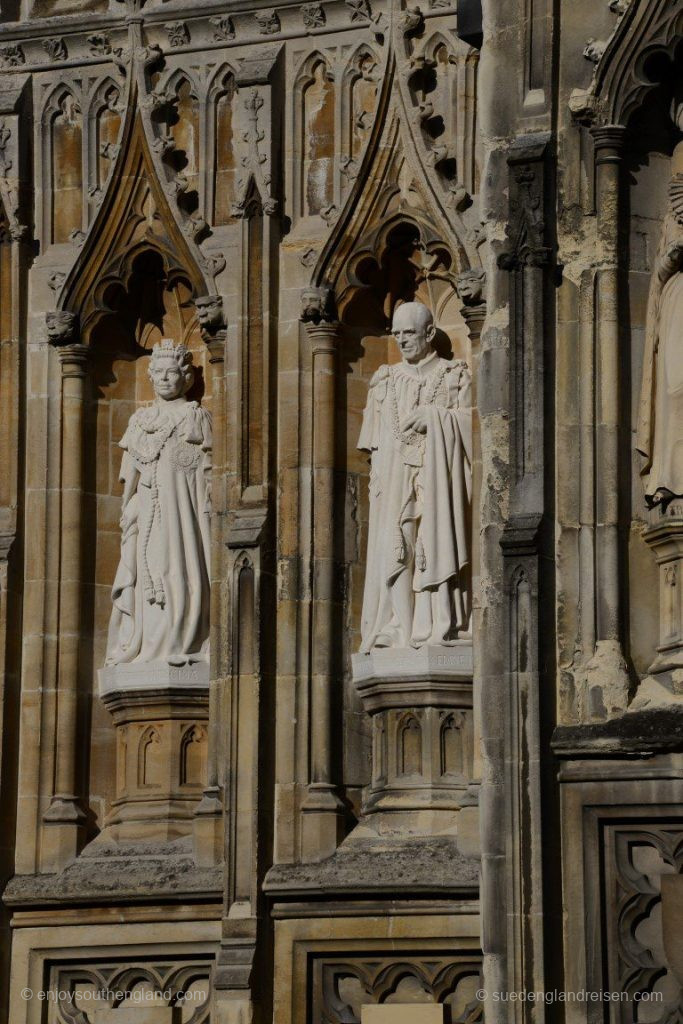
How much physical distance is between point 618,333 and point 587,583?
144 cm

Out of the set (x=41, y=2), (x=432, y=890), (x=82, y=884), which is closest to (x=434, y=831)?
(x=432, y=890)

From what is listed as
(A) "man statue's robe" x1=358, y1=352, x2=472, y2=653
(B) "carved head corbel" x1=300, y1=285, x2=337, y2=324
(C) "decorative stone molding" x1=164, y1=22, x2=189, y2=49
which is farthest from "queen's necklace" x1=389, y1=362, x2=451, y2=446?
(C) "decorative stone molding" x1=164, y1=22, x2=189, y2=49

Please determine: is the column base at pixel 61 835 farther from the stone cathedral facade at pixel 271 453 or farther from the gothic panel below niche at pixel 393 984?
the gothic panel below niche at pixel 393 984

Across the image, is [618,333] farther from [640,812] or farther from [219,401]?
[219,401]

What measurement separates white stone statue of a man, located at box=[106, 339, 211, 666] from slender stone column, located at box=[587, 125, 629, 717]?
4.68m

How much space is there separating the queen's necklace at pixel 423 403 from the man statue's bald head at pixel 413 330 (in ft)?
0.57

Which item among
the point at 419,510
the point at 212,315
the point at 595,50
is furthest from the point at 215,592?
the point at 595,50

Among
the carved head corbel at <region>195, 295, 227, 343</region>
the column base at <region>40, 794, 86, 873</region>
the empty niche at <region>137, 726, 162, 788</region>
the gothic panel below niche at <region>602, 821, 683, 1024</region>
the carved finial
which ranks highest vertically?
the carved finial

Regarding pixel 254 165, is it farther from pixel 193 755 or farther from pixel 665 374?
pixel 665 374

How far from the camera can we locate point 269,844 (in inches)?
833

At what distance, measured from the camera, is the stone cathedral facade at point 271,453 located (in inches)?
739

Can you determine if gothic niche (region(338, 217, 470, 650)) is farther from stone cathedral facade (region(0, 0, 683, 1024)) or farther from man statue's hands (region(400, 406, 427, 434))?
man statue's hands (region(400, 406, 427, 434))

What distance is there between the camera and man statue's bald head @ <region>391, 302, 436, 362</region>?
21.6m

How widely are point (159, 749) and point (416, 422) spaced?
113 inches
